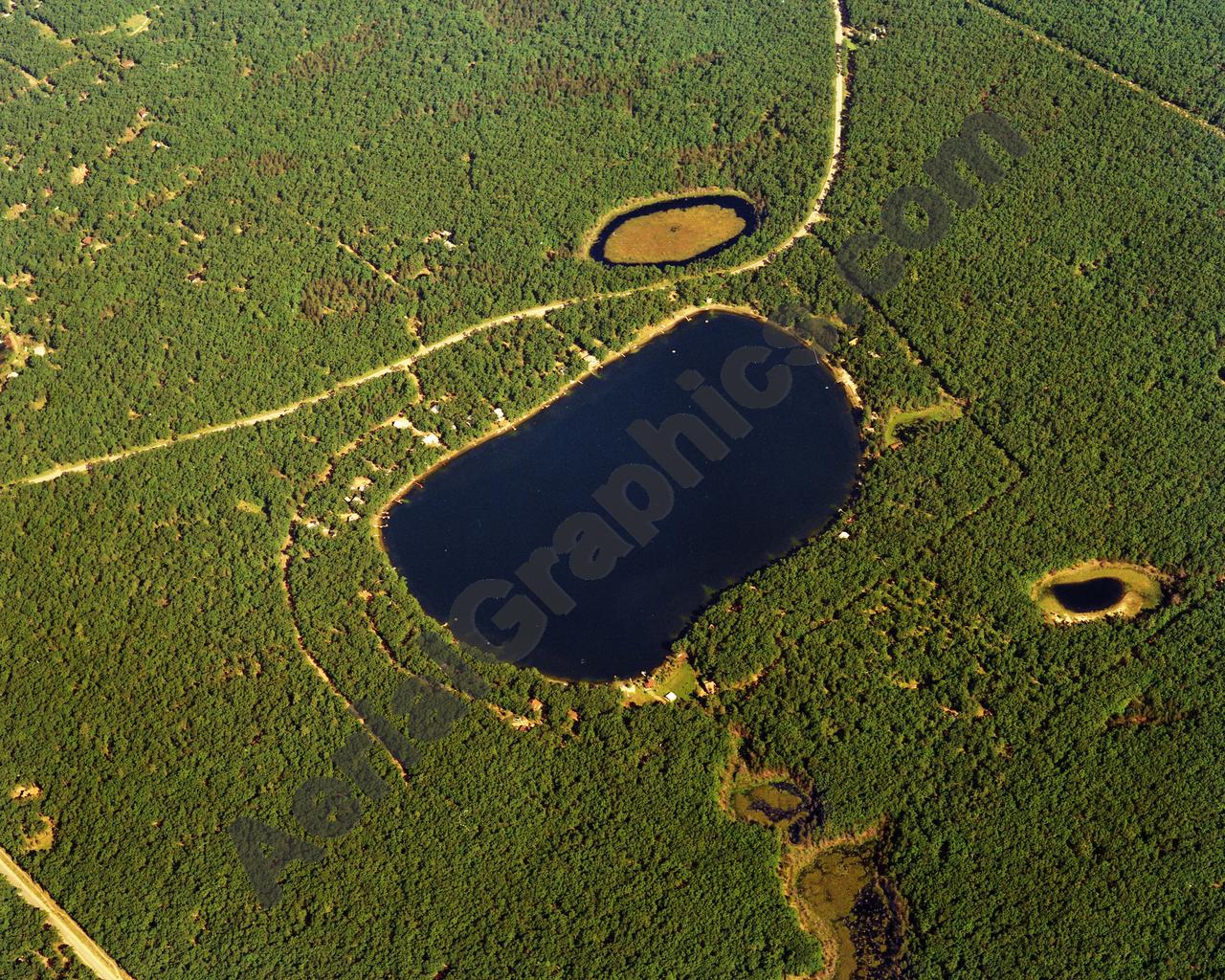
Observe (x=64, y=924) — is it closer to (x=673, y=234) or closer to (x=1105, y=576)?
(x=1105, y=576)

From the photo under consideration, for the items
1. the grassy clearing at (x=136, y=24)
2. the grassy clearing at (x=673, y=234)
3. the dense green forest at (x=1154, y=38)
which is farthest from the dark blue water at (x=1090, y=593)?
the grassy clearing at (x=136, y=24)

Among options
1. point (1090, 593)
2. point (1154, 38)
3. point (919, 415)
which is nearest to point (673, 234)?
point (919, 415)

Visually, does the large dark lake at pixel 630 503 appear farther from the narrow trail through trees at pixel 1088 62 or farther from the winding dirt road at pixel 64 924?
the narrow trail through trees at pixel 1088 62

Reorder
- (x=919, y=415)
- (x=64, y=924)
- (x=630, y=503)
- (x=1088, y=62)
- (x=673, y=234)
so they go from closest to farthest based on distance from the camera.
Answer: (x=64, y=924) → (x=630, y=503) → (x=919, y=415) → (x=673, y=234) → (x=1088, y=62)

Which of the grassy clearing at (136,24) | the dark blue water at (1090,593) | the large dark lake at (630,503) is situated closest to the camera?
the dark blue water at (1090,593)

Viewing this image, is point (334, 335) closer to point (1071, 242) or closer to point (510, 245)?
point (510, 245)

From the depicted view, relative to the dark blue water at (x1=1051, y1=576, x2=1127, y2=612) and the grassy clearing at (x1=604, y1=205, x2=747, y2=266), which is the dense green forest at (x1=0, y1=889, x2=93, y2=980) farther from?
the grassy clearing at (x1=604, y1=205, x2=747, y2=266)

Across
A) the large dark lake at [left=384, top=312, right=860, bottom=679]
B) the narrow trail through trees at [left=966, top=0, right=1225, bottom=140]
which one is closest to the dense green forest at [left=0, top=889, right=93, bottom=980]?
the large dark lake at [left=384, top=312, right=860, bottom=679]
